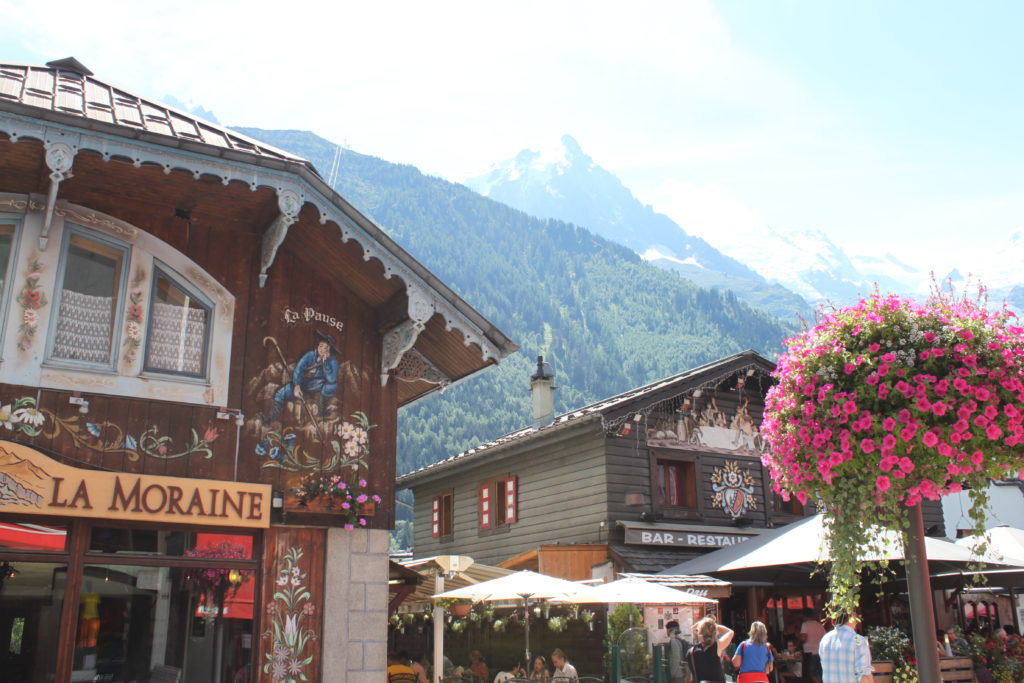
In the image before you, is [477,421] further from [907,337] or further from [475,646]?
[907,337]

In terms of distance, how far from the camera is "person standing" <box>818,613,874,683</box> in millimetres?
8586

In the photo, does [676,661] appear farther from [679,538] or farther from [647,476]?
[647,476]

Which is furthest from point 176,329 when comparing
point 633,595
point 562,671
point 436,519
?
point 436,519

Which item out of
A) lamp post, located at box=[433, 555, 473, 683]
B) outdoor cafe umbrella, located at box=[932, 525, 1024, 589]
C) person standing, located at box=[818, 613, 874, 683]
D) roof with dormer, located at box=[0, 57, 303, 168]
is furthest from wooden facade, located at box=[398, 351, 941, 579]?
roof with dormer, located at box=[0, 57, 303, 168]

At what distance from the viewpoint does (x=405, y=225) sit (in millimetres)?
155500

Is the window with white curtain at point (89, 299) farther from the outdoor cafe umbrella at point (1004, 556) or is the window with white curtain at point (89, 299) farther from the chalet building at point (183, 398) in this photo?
the outdoor cafe umbrella at point (1004, 556)

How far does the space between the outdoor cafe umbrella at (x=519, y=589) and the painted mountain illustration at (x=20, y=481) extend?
7195 mm

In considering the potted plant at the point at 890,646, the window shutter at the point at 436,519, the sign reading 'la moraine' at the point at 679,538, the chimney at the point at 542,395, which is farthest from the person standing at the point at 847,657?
the window shutter at the point at 436,519

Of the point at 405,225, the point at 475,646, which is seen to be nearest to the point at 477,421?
the point at 475,646

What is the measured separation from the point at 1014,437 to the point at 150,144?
742 centimetres

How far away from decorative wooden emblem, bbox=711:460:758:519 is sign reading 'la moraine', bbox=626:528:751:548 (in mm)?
755

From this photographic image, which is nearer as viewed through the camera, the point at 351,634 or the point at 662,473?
the point at 351,634

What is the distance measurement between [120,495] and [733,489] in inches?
654

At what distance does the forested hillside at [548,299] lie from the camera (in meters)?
108
